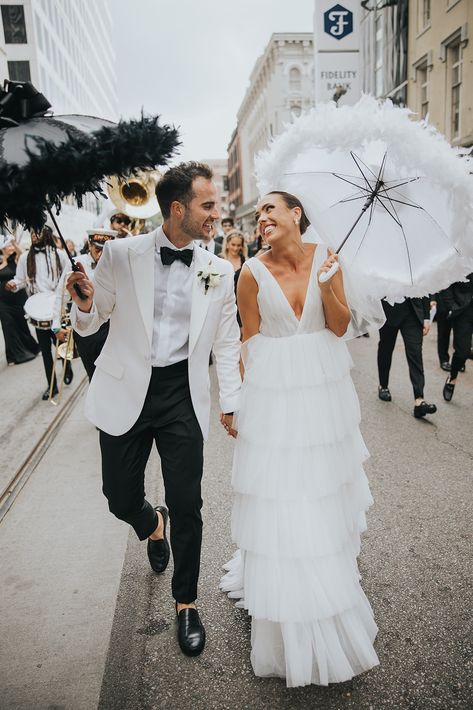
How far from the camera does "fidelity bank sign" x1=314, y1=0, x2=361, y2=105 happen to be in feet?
37.8

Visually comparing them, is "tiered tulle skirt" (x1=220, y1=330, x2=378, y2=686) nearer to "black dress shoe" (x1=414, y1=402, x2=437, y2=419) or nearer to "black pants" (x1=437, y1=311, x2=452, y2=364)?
"black dress shoe" (x1=414, y1=402, x2=437, y2=419)

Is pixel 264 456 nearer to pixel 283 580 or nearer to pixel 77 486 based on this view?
pixel 283 580

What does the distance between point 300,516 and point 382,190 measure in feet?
6.39

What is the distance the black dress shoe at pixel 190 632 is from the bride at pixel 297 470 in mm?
317

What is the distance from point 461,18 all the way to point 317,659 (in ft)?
58.4

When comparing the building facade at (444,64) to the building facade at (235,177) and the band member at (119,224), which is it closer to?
the band member at (119,224)

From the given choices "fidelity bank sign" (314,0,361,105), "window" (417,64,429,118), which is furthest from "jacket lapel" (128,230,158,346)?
"window" (417,64,429,118)

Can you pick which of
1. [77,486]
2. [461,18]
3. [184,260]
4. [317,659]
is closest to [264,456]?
[317,659]

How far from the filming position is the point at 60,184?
5.85 ft

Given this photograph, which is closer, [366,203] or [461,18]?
[366,203]

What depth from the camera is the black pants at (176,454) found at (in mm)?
2666

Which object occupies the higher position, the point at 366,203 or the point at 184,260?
the point at 366,203

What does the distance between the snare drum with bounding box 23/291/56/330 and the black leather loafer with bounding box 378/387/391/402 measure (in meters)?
4.29

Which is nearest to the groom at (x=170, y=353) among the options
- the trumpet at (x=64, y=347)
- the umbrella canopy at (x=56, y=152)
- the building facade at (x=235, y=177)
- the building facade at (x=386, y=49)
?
the umbrella canopy at (x=56, y=152)
